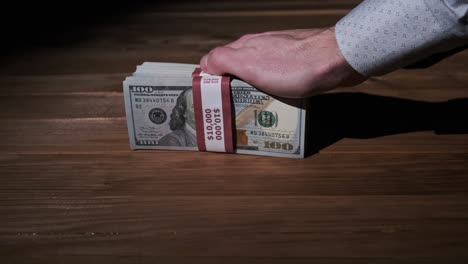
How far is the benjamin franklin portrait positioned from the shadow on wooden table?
0.21 meters

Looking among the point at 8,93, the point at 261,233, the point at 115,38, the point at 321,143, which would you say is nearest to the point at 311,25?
the point at 115,38

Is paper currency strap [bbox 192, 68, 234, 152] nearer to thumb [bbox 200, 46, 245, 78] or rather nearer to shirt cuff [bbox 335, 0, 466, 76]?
A: thumb [bbox 200, 46, 245, 78]

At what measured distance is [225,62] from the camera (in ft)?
2.92

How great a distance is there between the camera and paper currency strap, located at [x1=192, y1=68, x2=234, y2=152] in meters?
0.89

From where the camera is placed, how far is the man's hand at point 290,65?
2.78 feet

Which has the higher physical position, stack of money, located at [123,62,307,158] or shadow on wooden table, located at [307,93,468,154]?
stack of money, located at [123,62,307,158]

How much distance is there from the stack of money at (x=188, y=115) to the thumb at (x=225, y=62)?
2 centimetres

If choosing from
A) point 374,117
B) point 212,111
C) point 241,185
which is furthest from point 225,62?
point 374,117

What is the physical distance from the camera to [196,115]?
914 millimetres

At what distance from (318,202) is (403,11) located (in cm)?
31

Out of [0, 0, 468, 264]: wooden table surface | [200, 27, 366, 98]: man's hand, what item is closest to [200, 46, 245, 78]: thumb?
[200, 27, 366, 98]: man's hand

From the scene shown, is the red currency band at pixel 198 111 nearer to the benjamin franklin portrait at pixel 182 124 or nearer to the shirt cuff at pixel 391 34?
the benjamin franklin portrait at pixel 182 124

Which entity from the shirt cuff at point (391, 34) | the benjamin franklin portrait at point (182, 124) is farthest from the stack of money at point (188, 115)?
the shirt cuff at point (391, 34)

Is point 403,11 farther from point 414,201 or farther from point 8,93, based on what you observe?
point 8,93
